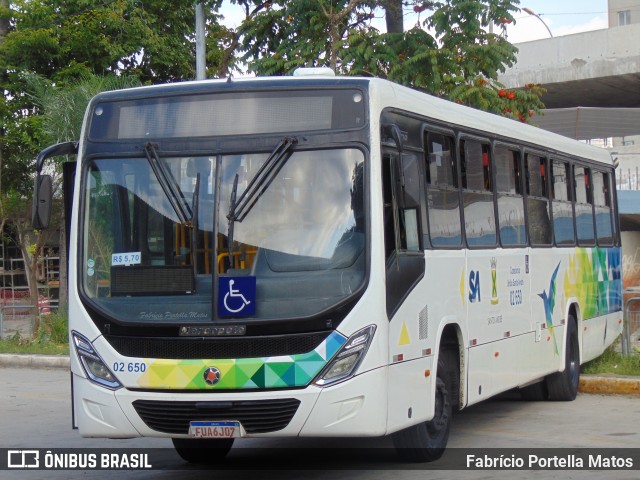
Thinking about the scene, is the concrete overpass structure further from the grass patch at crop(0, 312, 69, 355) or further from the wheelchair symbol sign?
the wheelchair symbol sign

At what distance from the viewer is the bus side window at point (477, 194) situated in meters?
10.3

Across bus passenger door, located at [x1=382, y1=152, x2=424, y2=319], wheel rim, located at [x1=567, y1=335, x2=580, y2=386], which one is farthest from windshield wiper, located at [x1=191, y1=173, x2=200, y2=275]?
wheel rim, located at [x1=567, y1=335, x2=580, y2=386]

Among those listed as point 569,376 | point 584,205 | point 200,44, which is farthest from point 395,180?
point 200,44

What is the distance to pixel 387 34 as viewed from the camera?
18.5 meters

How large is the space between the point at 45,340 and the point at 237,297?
1509cm

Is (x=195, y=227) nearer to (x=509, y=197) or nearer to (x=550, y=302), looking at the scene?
(x=509, y=197)

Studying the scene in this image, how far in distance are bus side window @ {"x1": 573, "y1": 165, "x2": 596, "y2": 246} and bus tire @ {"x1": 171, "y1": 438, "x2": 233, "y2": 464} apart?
6.16 meters

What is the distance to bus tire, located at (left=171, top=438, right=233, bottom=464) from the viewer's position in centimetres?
970

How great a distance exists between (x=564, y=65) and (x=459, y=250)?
26.8 metres

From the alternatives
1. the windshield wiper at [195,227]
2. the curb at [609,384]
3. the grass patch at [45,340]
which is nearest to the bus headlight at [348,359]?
the windshield wiper at [195,227]

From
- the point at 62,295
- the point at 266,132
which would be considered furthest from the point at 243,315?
the point at 62,295

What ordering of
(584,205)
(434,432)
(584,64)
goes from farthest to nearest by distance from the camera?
Result: (584,64) < (584,205) < (434,432)

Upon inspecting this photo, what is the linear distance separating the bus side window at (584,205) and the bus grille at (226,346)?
722 centimetres

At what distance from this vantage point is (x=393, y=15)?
19.5m
